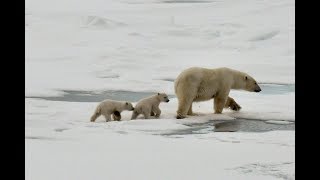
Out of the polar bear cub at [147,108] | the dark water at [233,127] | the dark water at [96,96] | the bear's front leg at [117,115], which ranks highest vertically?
the dark water at [96,96]

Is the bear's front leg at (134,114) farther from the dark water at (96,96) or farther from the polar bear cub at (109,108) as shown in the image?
the dark water at (96,96)

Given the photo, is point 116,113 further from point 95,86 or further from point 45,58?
point 45,58

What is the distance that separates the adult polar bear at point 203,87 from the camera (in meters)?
5.91

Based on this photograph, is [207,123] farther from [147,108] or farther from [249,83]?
[249,83]

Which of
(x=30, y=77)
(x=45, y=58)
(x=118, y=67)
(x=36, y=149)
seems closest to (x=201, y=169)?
(x=36, y=149)

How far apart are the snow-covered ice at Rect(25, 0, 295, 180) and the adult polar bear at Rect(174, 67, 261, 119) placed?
0.18m

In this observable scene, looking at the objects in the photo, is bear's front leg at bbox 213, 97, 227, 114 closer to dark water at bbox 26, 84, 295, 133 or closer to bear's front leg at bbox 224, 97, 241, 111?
bear's front leg at bbox 224, 97, 241, 111

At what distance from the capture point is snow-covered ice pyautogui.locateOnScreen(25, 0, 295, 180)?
3281 mm

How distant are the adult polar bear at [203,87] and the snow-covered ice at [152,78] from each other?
7.3 inches

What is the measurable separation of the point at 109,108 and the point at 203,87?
1.07 m

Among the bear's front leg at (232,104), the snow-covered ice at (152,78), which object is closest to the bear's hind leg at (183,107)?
the snow-covered ice at (152,78)

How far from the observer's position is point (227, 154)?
11.8 feet

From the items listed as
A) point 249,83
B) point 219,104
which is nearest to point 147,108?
point 219,104

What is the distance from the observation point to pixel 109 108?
587cm
